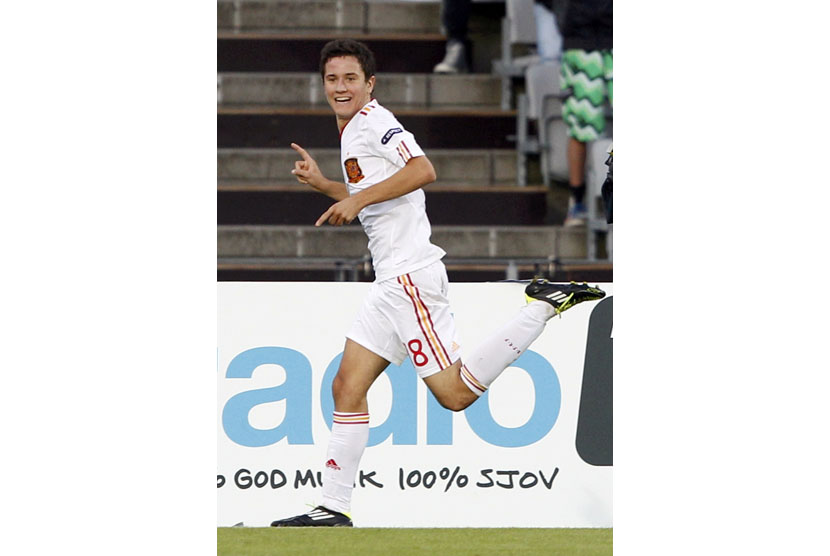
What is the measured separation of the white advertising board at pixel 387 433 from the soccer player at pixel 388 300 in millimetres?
380

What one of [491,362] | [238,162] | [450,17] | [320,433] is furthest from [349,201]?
[450,17]

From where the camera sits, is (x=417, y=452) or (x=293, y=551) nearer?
(x=293, y=551)

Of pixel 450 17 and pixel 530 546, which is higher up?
pixel 450 17

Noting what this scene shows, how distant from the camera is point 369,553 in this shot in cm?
424

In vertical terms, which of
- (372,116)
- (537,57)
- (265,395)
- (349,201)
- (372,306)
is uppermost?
(537,57)

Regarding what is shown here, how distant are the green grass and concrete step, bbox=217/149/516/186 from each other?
4.10 metres

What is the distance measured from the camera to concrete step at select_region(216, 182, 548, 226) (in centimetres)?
→ 829

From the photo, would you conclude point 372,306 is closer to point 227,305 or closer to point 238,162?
point 227,305

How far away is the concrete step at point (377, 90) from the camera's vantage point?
890 centimetres

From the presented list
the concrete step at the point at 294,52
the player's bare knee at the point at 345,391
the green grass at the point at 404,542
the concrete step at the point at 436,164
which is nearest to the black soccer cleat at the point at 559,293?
the player's bare knee at the point at 345,391

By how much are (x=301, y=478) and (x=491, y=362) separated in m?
1.03

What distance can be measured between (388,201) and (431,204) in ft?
11.5

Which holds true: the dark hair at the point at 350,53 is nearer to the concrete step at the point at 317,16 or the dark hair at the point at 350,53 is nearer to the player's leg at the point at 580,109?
the player's leg at the point at 580,109

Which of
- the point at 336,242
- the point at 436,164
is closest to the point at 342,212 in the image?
the point at 336,242
